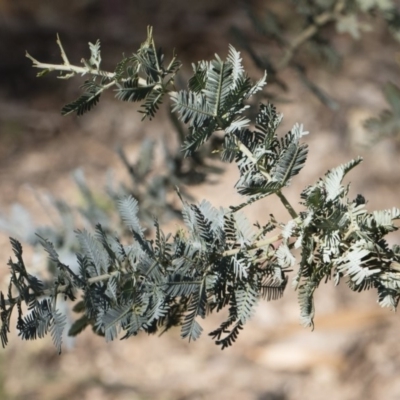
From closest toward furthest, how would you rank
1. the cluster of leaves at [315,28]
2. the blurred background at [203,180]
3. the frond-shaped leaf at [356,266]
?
the frond-shaped leaf at [356,266]
the cluster of leaves at [315,28]
the blurred background at [203,180]

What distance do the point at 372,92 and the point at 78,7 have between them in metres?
1.10

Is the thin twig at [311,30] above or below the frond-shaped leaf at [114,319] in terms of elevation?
above

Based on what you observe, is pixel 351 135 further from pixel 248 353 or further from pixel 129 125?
pixel 248 353

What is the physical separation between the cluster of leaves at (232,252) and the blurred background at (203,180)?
22cm

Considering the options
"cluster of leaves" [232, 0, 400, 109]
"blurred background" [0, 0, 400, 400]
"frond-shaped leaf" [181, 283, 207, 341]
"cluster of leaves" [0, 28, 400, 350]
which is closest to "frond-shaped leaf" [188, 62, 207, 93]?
"cluster of leaves" [0, 28, 400, 350]

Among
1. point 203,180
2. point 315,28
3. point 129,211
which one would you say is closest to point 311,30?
point 315,28

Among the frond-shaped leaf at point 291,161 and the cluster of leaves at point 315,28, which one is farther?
the cluster of leaves at point 315,28

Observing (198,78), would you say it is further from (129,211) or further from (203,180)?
(203,180)

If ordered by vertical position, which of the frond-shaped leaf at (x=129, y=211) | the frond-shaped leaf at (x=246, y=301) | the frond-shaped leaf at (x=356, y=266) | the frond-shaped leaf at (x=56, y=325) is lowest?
the frond-shaped leaf at (x=356, y=266)

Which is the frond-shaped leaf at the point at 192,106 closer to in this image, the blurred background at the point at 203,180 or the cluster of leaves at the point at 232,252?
the cluster of leaves at the point at 232,252

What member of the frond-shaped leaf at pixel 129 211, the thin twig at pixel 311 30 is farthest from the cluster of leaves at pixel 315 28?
the frond-shaped leaf at pixel 129 211

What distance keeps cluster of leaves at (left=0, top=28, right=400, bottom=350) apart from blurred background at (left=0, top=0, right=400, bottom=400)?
222 mm

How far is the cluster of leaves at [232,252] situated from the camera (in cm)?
38

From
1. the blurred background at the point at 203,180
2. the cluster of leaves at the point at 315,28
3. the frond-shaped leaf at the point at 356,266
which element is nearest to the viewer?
the frond-shaped leaf at the point at 356,266
